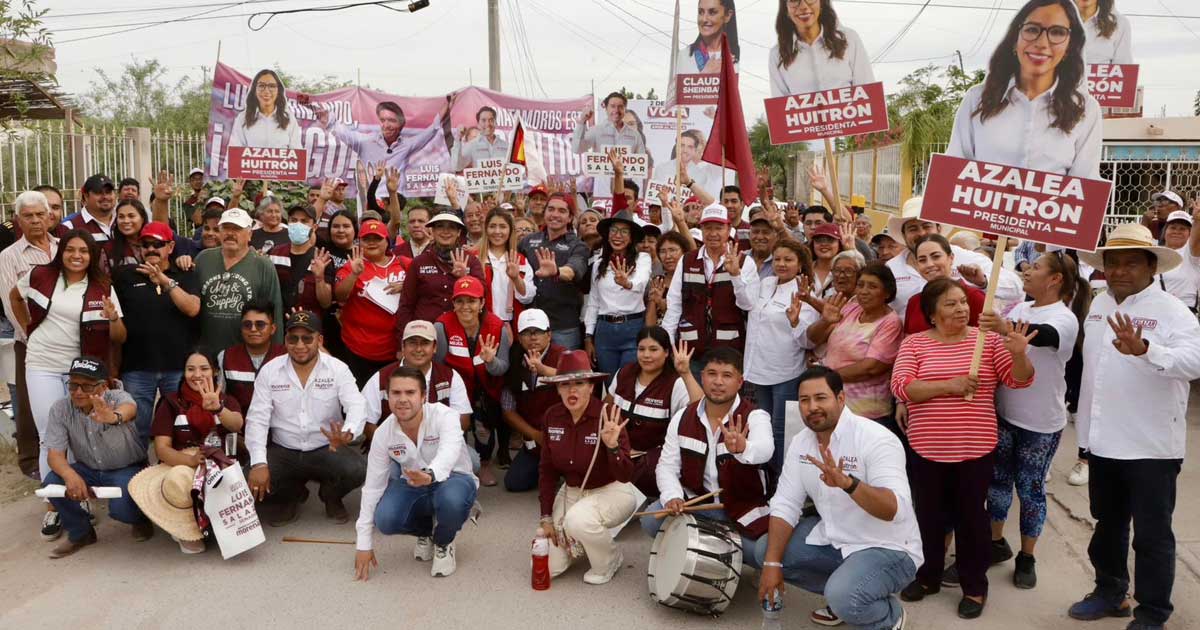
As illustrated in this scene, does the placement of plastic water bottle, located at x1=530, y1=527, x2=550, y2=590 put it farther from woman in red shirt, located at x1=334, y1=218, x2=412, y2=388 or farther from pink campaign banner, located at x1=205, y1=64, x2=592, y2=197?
pink campaign banner, located at x1=205, y1=64, x2=592, y2=197

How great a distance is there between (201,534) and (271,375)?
1.08m

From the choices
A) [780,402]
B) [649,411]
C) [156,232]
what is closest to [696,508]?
[649,411]

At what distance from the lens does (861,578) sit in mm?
4391

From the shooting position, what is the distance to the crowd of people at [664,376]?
180 inches

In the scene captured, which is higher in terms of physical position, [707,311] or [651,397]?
[707,311]

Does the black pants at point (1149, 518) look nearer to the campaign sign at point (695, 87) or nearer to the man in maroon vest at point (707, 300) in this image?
the man in maroon vest at point (707, 300)

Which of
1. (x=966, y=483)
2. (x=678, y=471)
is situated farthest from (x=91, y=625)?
(x=966, y=483)

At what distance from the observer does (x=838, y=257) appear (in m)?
5.93

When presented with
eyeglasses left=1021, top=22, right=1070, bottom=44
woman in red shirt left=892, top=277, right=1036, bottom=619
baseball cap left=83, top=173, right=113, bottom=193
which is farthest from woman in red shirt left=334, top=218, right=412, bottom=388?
eyeglasses left=1021, top=22, right=1070, bottom=44

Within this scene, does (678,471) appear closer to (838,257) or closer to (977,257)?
(838,257)

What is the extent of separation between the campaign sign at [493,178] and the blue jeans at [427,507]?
16.1 feet

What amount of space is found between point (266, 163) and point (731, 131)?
4.81 meters

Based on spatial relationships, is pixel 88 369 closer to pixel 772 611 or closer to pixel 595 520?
pixel 595 520

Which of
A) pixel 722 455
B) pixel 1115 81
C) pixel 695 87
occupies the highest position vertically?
pixel 695 87
